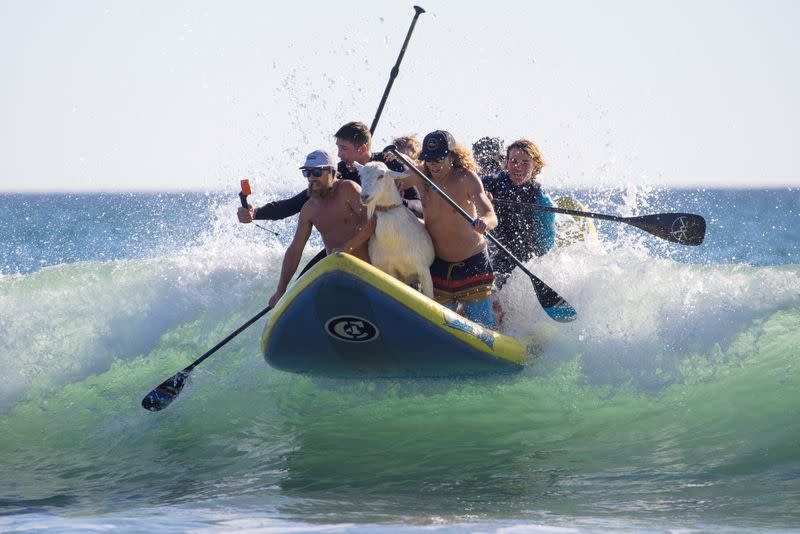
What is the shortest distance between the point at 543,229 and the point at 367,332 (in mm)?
1958

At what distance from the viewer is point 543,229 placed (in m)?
8.04

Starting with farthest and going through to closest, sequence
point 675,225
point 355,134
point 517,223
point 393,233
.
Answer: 1. point 675,225
2. point 517,223
3. point 355,134
4. point 393,233

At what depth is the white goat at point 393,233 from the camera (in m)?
6.58

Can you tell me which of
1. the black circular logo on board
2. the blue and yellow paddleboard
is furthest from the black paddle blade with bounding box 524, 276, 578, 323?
the black circular logo on board

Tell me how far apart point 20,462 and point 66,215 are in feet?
151

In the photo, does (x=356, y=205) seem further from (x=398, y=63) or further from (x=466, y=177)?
(x=398, y=63)

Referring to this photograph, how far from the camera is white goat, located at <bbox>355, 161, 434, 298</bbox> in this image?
6582 millimetres

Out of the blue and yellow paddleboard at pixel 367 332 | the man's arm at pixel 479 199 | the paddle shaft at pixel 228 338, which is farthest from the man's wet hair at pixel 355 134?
the paddle shaft at pixel 228 338

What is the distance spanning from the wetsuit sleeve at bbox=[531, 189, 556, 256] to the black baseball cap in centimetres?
138

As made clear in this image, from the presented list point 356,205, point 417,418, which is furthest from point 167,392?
point 356,205

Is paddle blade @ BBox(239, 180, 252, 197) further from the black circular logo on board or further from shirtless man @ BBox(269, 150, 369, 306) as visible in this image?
the black circular logo on board

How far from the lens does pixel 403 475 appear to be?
6.62m

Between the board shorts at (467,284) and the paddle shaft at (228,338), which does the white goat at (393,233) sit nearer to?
the board shorts at (467,284)

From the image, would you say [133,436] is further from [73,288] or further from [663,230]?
[663,230]
